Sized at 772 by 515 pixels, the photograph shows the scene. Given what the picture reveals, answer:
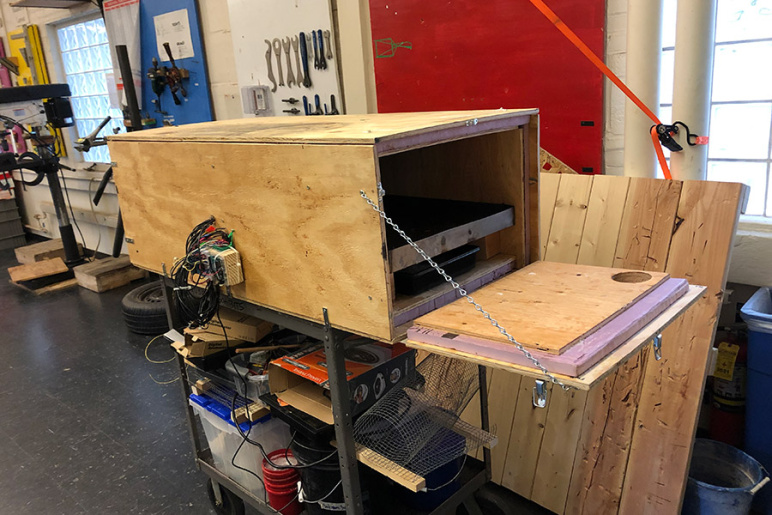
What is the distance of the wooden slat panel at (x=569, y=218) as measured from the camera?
6.10ft

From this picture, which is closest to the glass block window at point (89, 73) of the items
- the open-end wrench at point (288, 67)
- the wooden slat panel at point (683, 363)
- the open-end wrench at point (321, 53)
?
the open-end wrench at point (288, 67)

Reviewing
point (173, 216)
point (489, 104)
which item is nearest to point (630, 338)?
point (173, 216)

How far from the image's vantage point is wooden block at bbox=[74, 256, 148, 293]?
436 centimetres

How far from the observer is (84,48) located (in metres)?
4.88

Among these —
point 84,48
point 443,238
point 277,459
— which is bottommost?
point 277,459

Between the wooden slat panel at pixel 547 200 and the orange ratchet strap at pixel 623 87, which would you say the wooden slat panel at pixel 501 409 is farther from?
the orange ratchet strap at pixel 623 87

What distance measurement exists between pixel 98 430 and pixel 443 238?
2.09m

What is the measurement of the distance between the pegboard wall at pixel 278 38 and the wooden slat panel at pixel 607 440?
177 cm

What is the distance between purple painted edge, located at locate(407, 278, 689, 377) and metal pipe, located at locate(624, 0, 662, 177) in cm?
75

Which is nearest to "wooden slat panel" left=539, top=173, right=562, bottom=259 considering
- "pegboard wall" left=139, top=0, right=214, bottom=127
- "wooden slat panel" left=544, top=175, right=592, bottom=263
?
"wooden slat panel" left=544, top=175, right=592, bottom=263

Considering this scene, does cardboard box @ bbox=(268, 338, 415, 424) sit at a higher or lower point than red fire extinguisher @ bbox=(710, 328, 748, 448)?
higher

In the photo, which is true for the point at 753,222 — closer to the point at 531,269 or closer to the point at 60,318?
the point at 531,269

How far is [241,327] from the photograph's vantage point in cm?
170

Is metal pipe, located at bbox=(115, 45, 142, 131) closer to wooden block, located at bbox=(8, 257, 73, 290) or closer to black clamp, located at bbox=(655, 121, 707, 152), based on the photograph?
wooden block, located at bbox=(8, 257, 73, 290)
